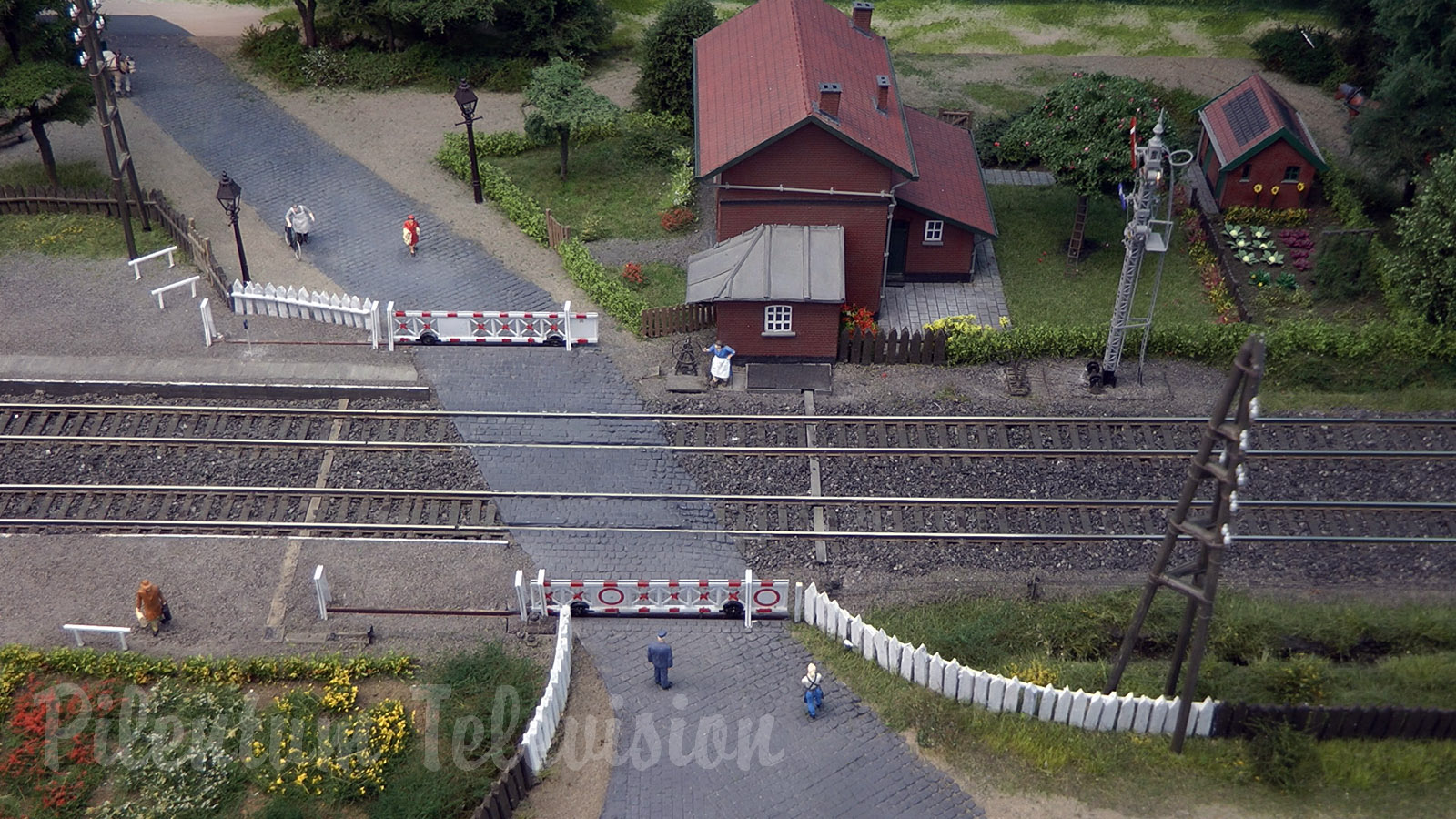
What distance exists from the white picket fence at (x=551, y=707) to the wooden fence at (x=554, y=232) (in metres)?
15.3

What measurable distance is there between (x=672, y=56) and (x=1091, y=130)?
47.5 ft

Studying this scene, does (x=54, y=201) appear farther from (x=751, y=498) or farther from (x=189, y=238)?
(x=751, y=498)

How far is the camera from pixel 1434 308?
1362 inches

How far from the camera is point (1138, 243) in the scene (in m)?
31.9

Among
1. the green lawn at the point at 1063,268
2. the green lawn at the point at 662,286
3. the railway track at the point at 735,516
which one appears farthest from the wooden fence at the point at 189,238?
the green lawn at the point at 1063,268

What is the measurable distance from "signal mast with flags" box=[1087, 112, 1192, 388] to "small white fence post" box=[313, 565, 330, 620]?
754 inches

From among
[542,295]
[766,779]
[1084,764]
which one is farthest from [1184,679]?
[542,295]

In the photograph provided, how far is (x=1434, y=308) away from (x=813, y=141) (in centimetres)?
1653

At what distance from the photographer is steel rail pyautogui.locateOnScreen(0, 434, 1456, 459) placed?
104 feet

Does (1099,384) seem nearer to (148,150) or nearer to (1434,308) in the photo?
(1434,308)

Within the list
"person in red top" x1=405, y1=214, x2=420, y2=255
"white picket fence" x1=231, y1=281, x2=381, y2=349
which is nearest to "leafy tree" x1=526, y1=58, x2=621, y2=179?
"person in red top" x1=405, y1=214, x2=420, y2=255

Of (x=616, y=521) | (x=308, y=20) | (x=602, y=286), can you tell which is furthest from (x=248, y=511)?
(x=308, y=20)

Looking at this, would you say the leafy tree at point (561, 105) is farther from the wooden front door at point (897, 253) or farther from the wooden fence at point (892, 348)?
the wooden fence at point (892, 348)

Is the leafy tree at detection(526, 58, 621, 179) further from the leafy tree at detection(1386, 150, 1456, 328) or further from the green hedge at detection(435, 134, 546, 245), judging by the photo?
the leafy tree at detection(1386, 150, 1456, 328)
